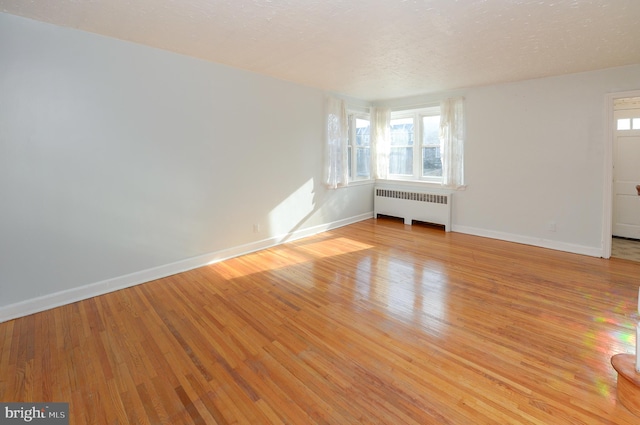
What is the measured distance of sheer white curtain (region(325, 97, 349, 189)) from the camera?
215 inches

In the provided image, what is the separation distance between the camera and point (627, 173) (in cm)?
491

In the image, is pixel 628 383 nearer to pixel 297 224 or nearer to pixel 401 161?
pixel 297 224

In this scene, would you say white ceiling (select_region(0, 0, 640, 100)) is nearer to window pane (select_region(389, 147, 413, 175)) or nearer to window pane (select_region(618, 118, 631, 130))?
window pane (select_region(618, 118, 631, 130))

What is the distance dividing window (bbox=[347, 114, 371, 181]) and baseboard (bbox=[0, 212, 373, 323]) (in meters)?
2.11

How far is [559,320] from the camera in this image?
2.59m

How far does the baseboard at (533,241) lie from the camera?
4253 millimetres

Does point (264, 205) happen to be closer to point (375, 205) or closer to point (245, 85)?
point (245, 85)

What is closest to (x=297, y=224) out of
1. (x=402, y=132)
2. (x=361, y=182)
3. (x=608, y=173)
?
(x=361, y=182)

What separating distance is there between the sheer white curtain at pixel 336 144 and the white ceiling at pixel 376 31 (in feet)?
4.51

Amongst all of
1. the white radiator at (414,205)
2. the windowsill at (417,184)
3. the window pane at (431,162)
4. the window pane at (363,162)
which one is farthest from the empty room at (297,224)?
the window pane at (363,162)

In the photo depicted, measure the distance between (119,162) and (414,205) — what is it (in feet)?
16.2

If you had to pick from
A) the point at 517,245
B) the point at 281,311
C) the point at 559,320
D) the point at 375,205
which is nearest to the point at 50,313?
the point at 281,311

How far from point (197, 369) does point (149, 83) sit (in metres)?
2.97

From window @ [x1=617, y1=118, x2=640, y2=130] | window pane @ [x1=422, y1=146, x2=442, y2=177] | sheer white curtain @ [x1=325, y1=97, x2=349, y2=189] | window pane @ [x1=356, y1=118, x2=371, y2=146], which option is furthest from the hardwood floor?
window pane @ [x1=356, y1=118, x2=371, y2=146]
